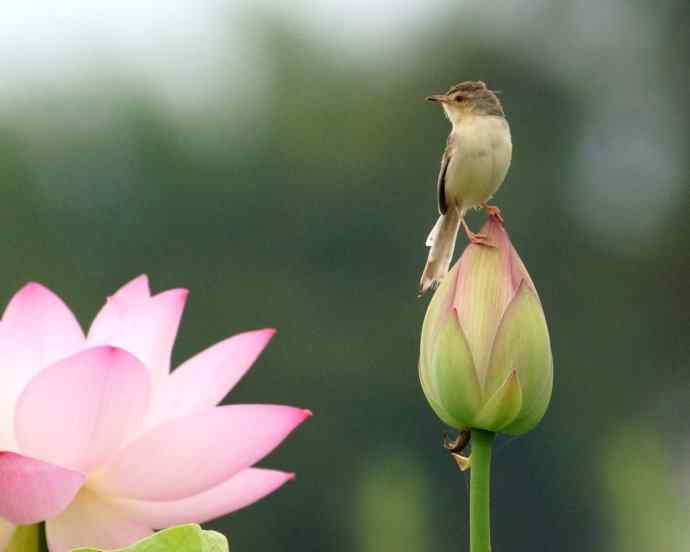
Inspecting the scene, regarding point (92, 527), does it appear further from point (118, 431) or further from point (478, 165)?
point (478, 165)

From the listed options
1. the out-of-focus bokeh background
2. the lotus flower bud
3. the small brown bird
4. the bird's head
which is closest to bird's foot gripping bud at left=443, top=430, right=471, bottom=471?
the lotus flower bud

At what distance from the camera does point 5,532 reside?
494 mm

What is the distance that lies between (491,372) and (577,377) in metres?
27.6

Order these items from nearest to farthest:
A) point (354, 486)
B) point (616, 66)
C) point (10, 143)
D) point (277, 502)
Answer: point (277, 502), point (354, 486), point (10, 143), point (616, 66)

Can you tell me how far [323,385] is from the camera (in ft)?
91.5

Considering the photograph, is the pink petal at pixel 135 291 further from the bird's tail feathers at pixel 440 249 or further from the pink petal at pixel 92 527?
the bird's tail feathers at pixel 440 249

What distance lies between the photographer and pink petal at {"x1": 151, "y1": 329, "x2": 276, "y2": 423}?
50cm

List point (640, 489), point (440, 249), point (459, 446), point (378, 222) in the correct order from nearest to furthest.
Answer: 1. point (459, 446)
2. point (440, 249)
3. point (640, 489)
4. point (378, 222)

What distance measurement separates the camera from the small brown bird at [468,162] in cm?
126

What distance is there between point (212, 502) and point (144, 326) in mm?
63

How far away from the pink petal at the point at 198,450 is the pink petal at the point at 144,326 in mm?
36

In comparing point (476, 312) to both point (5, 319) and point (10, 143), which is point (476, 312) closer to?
point (5, 319)

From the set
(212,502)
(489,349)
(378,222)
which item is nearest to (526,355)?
(489,349)

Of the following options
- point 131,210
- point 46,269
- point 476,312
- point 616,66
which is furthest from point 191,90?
point 476,312
